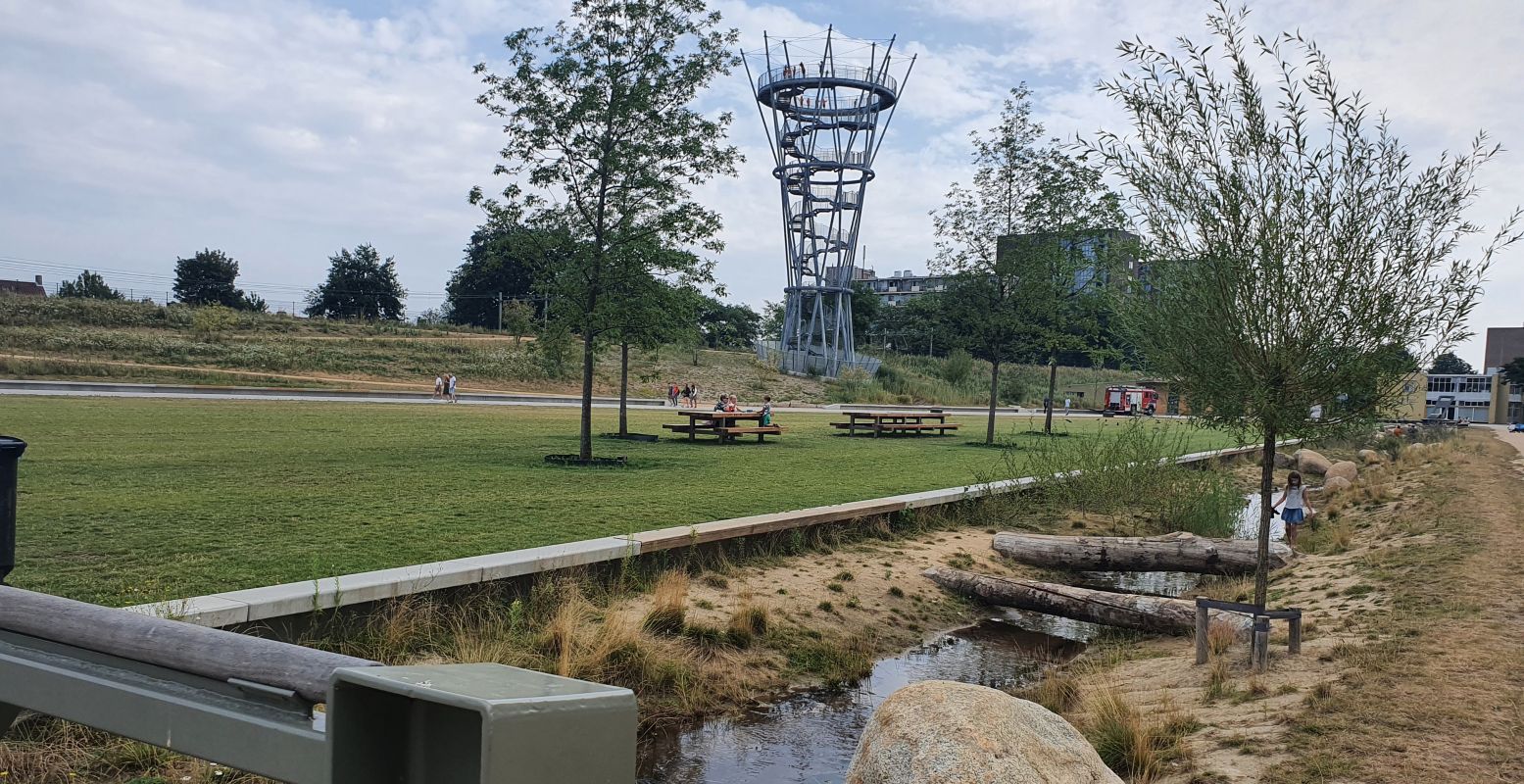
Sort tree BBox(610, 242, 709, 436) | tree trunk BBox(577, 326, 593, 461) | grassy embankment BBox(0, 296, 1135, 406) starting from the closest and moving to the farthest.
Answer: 1. tree BBox(610, 242, 709, 436)
2. tree trunk BBox(577, 326, 593, 461)
3. grassy embankment BBox(0, 296, 1135, 406)

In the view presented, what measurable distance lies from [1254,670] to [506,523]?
684 cm

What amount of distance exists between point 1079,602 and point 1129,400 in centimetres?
5671

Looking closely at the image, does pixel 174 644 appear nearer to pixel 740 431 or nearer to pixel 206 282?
pixel 740 431

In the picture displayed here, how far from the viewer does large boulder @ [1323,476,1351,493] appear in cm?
2227

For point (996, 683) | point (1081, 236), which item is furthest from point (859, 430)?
point (996, 683)

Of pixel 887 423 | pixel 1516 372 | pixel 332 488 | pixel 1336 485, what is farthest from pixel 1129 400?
pixel 332 488

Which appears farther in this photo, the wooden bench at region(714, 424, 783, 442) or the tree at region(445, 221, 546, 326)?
the tree at region(445, 221, 546, 326)

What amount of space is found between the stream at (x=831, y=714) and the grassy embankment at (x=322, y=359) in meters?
30.7

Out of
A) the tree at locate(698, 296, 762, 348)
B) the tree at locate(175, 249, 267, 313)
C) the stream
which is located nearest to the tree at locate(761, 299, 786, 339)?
the tree at locate(698, 296, 762, 348)

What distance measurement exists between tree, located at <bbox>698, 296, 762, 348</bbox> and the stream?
192 feet

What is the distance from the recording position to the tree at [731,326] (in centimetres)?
7806

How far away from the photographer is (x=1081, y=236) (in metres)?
24.8

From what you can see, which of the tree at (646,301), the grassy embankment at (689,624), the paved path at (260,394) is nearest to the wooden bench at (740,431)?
the tree at (646,301)

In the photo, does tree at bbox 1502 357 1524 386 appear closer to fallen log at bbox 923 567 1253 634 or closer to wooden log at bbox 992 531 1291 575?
wooden log at bbox 992 531 1291 575
